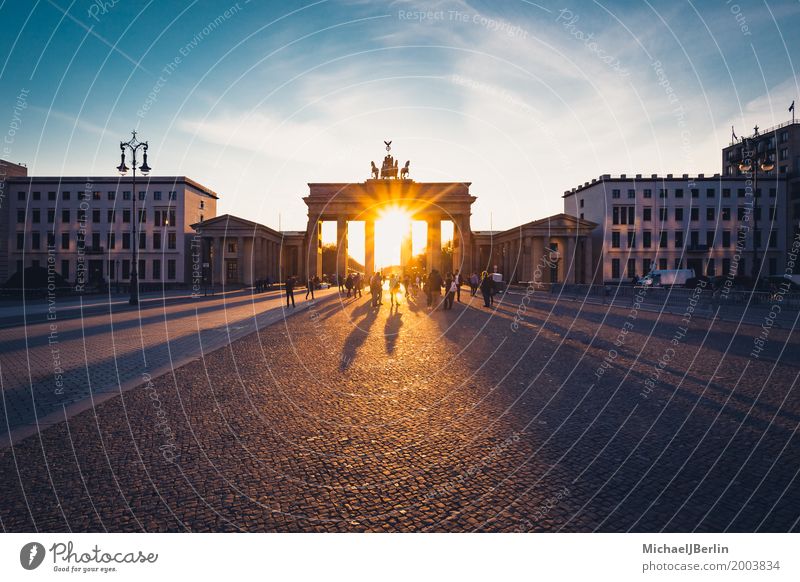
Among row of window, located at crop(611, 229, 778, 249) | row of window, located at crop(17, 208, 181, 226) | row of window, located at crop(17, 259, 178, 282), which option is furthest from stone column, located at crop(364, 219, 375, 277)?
row of window, located at crop(611, 229, 778, 249)

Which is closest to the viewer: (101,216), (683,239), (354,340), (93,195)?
(354,340)

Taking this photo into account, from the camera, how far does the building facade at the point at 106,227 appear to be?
67.3 m

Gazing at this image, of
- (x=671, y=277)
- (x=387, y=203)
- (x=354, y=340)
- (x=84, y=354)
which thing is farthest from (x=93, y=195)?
(x=671, y=277)

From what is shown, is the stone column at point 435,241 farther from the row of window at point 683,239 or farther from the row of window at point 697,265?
the row of window at point 697,265

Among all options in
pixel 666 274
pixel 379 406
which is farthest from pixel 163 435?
pixel 666 274

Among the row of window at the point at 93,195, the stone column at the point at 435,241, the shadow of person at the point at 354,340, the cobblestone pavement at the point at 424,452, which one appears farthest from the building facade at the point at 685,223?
the row of window at the point at 93,195

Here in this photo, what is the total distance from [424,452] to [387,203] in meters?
57.4

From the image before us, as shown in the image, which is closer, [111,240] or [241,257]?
[241,257]

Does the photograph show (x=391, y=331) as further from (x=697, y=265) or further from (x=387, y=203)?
(x=697, y=265)

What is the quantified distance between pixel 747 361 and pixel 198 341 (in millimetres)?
12618

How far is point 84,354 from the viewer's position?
9.50 m

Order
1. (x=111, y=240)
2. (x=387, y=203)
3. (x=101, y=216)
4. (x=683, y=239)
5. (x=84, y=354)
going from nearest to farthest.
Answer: (x=84, y=354) → (x=387, y=203) → (x=683, y=239) → (x=101, y=216) → (x=111, y=240)

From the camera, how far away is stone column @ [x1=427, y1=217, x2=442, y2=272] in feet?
189

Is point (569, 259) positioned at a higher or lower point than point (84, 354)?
higher
